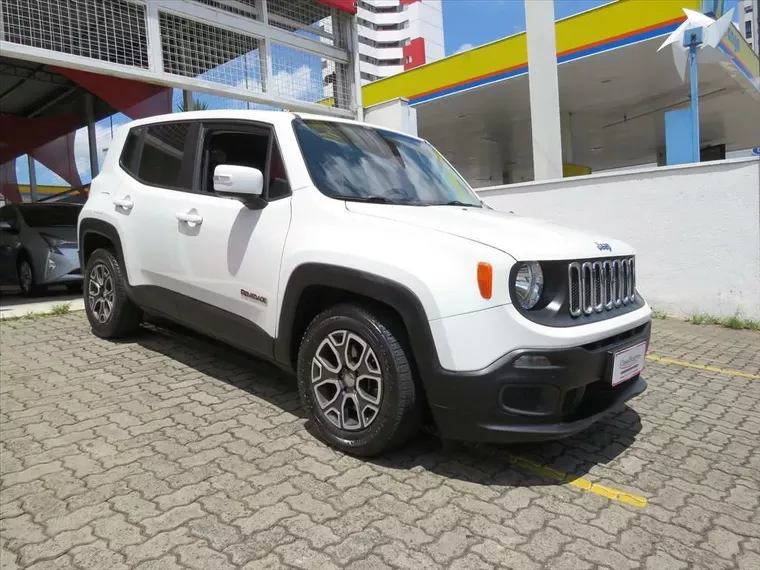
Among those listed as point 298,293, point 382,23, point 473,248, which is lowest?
point 298,293

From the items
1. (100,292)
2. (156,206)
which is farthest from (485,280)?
(100,292)

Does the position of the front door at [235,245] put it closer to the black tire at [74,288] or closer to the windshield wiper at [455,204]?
the windshield wiper at [455,204]

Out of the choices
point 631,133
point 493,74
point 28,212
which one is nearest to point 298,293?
point 28,212

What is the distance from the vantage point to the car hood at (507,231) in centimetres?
259

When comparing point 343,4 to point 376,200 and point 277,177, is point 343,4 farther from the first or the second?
point 376,200

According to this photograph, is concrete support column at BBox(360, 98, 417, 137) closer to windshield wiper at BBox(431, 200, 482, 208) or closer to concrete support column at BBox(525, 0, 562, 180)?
concrete support column at BBox(525, 0, 562, 180)

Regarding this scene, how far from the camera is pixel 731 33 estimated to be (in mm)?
11328

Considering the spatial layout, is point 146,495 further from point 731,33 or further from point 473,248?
point 731,33

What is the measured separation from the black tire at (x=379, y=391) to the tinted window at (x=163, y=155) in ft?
5.46

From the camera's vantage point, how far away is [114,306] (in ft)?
15.1

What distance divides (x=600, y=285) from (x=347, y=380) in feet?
4.53

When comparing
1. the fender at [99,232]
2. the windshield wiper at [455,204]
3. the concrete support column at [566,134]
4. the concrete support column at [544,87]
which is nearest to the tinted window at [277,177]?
the windshield wiper at [455,204]

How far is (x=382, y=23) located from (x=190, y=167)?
96.3 meters

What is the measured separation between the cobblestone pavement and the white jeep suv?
1.05 ft
